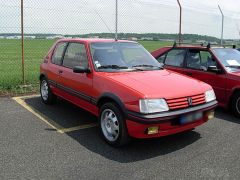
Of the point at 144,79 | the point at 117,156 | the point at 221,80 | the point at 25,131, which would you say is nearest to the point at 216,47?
the point at 221,80

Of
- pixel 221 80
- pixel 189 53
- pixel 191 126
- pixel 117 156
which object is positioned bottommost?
pixel 117 156

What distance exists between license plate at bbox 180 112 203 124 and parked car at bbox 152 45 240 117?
2092 millimetres

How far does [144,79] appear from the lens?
15.6ft

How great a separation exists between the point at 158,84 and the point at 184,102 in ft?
1.61

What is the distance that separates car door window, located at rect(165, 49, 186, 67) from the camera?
24.8ft

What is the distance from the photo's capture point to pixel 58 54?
6.55 metres

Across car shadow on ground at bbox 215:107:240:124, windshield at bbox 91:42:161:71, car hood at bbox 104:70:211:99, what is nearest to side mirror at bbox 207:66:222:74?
car shadow on ground at bbox 215:107:240:124

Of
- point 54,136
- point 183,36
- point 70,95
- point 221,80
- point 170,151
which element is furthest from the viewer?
point 183,36

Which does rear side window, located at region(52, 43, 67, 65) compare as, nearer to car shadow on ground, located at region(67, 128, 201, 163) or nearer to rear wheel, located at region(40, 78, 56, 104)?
rear wheel, located at region(40, 78, 56, 104)

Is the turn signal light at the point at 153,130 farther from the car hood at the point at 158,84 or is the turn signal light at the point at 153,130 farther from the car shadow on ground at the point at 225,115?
the car shadow on ground at the point at 225,115

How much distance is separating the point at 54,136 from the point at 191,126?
7.30ft

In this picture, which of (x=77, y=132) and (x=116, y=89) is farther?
(x=77, y=132)

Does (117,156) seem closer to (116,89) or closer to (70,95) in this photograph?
(116,89)

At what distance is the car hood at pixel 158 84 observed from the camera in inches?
169
